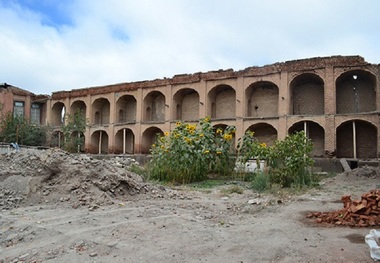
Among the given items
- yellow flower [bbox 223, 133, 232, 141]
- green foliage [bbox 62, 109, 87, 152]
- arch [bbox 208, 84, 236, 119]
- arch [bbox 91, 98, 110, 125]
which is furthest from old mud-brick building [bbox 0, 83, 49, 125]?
yellow flower [bbox 223, 133, 232, 141]

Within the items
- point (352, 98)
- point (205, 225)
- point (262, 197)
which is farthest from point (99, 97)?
point (205, 225)

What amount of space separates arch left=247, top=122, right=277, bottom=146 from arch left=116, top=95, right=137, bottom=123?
35.8ft

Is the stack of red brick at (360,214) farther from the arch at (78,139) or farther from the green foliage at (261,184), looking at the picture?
the arch at (78,139)

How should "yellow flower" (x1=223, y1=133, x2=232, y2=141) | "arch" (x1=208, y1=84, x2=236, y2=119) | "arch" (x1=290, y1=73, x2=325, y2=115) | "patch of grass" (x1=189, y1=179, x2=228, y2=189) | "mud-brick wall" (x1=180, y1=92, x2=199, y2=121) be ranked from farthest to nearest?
1. "mud-brick wall" (x1=180, y1=92, x2=199, y2=121)
2. "arch" (x1=208, y1=84, x2=236, y2=119)
3. "arch" (x1=290, y1=73, x2=325, y2=115)
4. "yellow flower" (x1=223, y1=133, x2=232, y2=141)
5. "patch of grass" (x1=189, y1=179, x2=228, y2=189)

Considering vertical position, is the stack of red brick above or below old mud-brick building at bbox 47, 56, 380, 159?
below

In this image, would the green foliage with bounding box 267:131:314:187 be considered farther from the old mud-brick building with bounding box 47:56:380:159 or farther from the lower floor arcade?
the old mud-brick building with bounding box 47:56:380:159

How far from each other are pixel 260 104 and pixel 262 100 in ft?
1.03

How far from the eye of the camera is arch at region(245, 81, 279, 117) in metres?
23.7

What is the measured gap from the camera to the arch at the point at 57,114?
32188 mm

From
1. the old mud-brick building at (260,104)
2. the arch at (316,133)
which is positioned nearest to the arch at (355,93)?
the old mud-brick building at (260,104)

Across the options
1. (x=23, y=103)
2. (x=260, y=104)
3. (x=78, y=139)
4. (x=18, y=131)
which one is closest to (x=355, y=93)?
(x=260, y=104)

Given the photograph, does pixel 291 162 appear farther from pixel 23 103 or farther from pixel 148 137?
pixel 23 103

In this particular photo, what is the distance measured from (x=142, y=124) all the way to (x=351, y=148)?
49.1 feet

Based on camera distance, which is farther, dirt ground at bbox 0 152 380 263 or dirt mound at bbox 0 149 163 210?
dirt mound at bbox 0 149 163 210
